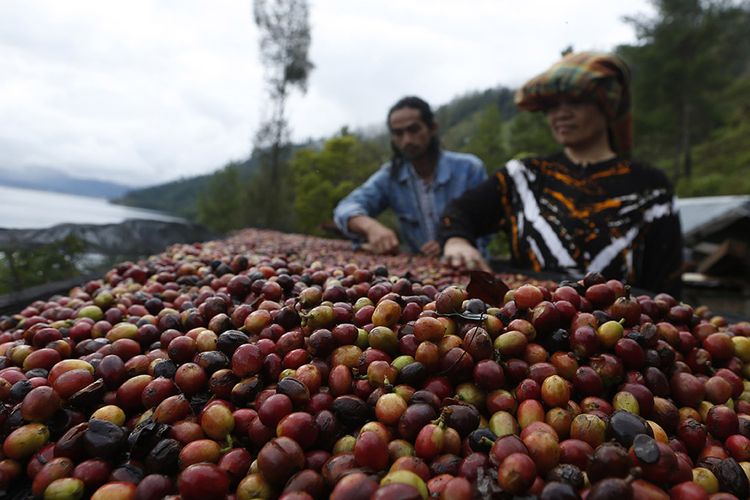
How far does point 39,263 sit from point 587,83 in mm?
5295

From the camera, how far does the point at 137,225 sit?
19.7 ft

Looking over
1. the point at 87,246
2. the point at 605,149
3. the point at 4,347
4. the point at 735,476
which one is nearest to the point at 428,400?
the point at 735,476

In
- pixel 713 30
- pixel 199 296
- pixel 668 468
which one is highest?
pixel 713 30

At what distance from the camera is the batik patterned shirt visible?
3932 mm

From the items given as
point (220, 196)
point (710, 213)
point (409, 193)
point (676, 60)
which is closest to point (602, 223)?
point (409, 193)

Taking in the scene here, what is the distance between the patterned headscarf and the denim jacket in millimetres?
2017

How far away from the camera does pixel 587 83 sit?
152 inches

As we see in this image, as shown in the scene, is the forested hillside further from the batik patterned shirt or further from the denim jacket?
the batik patterned shirt

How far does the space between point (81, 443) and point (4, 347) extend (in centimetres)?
101

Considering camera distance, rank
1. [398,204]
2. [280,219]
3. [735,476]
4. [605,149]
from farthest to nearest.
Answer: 1. [280,219]
2. [398,204]
3. [605,149]
4. [735,476]

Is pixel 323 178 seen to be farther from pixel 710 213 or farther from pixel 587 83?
pixel 587 83

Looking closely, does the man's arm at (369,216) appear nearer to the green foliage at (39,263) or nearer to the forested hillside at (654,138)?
the green foliage at (39,263)

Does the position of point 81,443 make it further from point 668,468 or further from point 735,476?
point 735,476

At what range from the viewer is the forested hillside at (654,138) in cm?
2089
